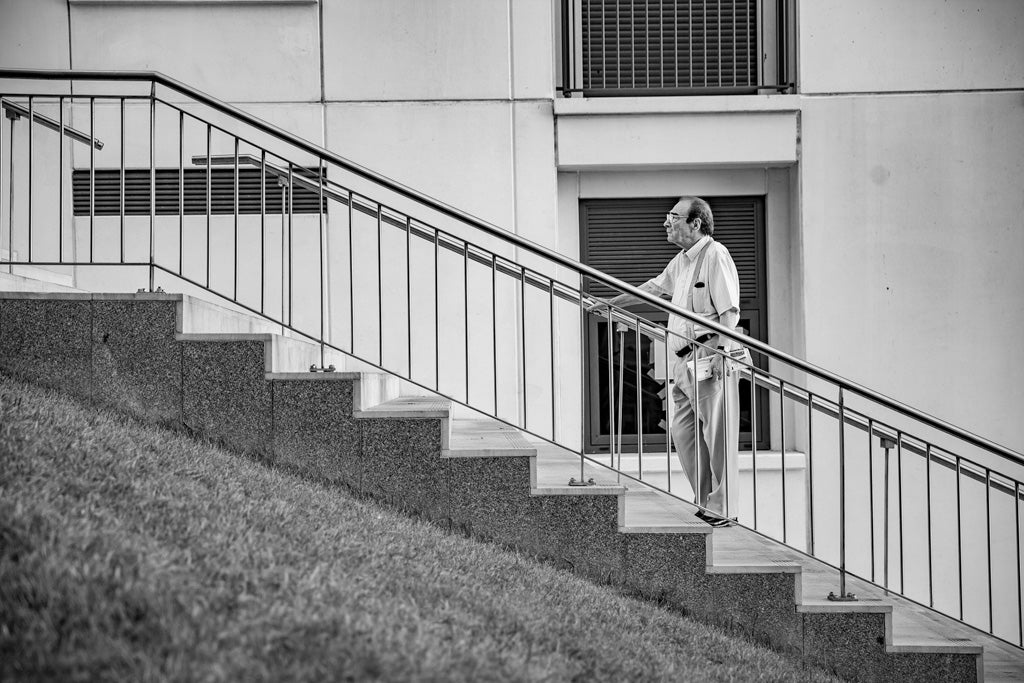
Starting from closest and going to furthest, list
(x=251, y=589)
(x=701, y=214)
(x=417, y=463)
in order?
(x=251, y=589), (x=417, y=463), (x=701, y=214)

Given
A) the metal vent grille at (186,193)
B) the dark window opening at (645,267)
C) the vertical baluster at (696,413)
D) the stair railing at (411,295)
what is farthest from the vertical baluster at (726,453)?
the metal vent grille at (186,193)

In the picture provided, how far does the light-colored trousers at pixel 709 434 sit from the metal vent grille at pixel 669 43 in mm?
3601

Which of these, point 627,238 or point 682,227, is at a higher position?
point 627,238

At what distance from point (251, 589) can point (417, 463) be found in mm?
1935

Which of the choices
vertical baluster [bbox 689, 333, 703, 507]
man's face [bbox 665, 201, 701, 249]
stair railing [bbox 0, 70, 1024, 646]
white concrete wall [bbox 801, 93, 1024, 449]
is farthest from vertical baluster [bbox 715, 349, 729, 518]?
white concrete wall [bbox 801, 93, 1024, 449]

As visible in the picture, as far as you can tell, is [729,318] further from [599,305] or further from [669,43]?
[669,43]

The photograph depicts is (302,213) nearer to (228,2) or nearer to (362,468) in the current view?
(228,2)

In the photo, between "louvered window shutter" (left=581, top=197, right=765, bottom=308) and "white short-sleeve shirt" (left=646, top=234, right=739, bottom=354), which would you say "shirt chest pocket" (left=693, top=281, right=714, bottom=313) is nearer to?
"white short-sleeve shirt" (left=646, top=234, right=739, bottom=354)

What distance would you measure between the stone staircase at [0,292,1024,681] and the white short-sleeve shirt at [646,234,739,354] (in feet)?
3.82

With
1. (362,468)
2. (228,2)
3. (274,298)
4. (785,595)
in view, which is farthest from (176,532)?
(228,2)

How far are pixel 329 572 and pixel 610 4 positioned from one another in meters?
6.33

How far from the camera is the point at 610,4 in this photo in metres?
8.66

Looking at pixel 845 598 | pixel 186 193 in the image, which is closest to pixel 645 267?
pixel 845 598

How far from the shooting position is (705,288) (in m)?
5.91
